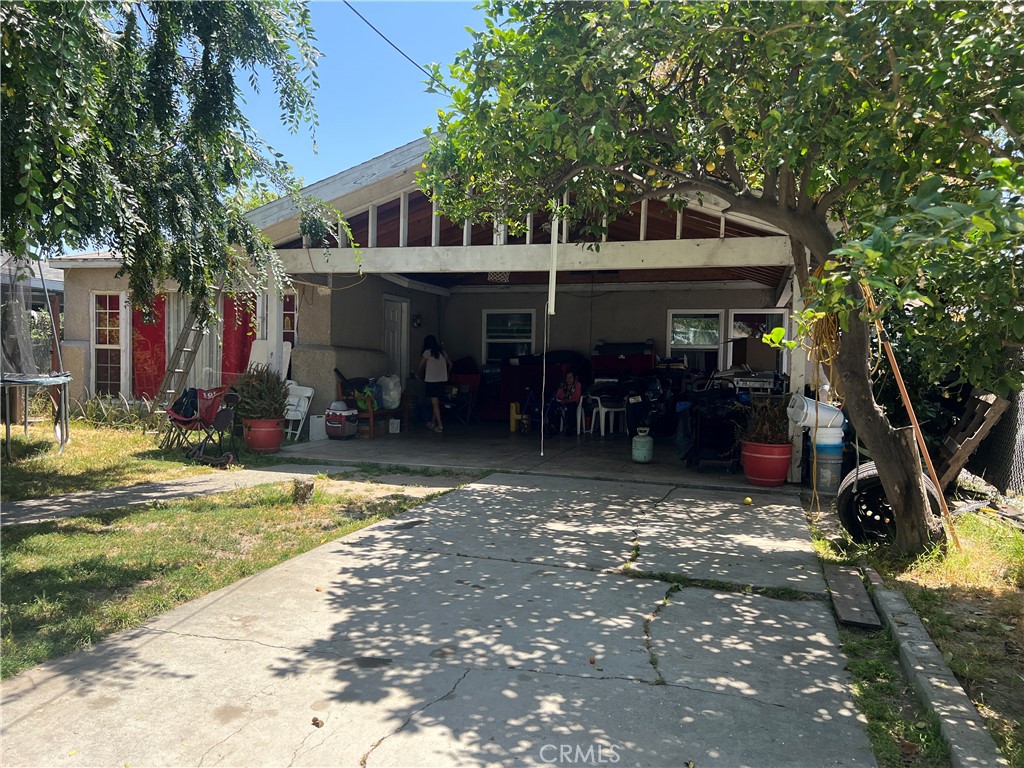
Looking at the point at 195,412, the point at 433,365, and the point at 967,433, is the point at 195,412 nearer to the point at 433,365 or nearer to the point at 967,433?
the point at 433,365

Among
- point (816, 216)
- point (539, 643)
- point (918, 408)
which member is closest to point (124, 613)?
point (539, 643)

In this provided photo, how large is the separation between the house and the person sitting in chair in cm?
161

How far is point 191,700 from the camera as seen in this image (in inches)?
121

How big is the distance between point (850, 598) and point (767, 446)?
363cm

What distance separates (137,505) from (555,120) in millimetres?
5272

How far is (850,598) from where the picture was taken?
14.6ft

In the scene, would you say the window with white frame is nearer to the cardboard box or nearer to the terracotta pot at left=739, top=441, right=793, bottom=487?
the terracotta pot at left=739, top=441, right=793, bottom=487

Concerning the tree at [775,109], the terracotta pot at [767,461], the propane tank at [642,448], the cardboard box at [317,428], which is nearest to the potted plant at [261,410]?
the cardboard box at [317,428]

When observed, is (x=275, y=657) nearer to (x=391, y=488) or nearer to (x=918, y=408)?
(x=391, y=488)

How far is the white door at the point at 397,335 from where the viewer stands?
44.3ft

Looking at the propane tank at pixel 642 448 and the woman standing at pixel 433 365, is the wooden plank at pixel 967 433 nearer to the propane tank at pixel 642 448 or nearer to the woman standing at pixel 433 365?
the propane tank at pixel 642 448

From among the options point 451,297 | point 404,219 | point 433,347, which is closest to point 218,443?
point 404,219

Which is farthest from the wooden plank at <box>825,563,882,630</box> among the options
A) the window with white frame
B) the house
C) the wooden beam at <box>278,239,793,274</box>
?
the window with white frame

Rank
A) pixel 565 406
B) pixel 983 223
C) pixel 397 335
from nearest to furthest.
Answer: pixel 983 223, pixel 565 406, pixel 397 335
